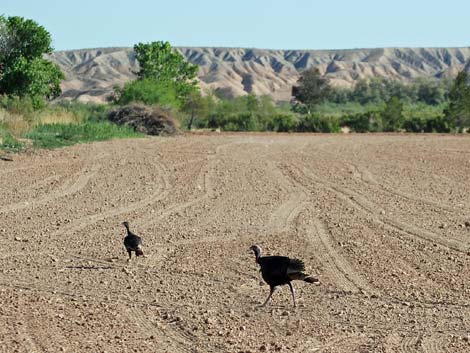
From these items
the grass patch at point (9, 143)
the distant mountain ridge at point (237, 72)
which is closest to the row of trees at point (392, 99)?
the distant mountain ridge at point (237, 72)

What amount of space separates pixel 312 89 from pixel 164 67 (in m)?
37.9

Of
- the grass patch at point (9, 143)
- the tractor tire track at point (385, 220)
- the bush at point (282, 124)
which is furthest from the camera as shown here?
the bush at point (282, 124)

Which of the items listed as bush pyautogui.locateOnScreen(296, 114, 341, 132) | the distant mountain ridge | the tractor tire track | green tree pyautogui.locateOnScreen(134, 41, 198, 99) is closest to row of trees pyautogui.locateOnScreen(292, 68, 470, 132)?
bush pyautogui.locateOnScreen(296, 114, 341, 132)

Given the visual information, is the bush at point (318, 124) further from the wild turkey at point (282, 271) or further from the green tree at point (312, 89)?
the wild turkey at point (282, 271)

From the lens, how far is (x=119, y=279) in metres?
11.0

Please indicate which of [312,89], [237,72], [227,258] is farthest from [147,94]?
[237,72]

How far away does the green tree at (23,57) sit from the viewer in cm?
4000

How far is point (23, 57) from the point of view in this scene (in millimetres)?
40406

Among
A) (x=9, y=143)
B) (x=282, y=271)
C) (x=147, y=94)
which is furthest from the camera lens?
(x=147, y=94)

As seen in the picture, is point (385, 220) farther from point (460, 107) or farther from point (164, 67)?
point (164, 67)

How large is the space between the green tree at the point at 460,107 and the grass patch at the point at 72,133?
22.5 metres

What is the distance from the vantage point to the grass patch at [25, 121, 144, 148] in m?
32.4

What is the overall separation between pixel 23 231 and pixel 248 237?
3.83 metres

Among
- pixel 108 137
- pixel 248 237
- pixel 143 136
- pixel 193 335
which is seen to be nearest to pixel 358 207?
pixel 248 237
